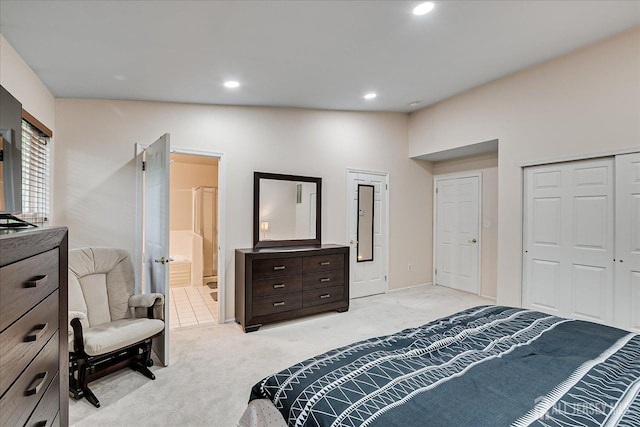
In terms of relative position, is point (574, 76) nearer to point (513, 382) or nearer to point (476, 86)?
point (476, 86)

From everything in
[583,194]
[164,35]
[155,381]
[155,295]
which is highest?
[164,35]

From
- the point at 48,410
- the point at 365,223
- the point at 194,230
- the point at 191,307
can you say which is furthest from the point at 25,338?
the point at 194,230

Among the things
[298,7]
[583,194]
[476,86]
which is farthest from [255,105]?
[583,194]

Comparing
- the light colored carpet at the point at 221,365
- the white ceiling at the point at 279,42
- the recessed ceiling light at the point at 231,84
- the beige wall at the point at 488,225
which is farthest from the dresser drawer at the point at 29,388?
the beige wall at the point at 488,225

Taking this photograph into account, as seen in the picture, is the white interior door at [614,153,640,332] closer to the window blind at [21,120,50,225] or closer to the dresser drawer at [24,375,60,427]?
the dresser drawer at [24,375,60,427]

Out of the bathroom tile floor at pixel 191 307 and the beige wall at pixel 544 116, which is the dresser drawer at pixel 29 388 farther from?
the beige wall at pixel 544 116

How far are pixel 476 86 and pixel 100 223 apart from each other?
15.8 ft

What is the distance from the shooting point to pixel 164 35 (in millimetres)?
2240

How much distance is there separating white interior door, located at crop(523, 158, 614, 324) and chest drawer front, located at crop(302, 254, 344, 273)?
2.34 metres

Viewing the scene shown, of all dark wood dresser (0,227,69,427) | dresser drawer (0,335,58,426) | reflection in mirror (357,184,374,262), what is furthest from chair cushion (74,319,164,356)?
reflection in mirror (357,184,374,262)

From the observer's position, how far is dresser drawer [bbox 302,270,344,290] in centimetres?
393

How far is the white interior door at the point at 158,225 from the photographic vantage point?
8.91 feet

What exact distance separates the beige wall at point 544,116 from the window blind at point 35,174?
4914mm

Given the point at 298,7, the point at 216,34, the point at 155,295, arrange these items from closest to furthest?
the point at 298,7 → the point at 216,34 → the point at 155,295
